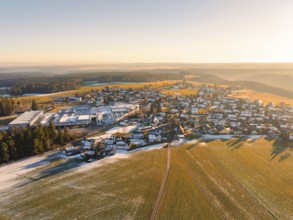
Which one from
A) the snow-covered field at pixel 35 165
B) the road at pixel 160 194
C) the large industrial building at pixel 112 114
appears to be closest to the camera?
the road at pixel 160 194

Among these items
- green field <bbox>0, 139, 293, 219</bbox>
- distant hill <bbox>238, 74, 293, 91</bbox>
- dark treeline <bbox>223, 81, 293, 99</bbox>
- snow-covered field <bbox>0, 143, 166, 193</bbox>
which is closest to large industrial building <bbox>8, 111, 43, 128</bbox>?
snow-covered field <bbox>0, 143, 166, 193</bbox>

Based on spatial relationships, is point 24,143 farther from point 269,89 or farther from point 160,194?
point 269,89

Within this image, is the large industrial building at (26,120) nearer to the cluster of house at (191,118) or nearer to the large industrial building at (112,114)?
the cluster of house at (191,118)

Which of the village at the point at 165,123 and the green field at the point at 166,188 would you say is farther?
the village at the point at 165,123

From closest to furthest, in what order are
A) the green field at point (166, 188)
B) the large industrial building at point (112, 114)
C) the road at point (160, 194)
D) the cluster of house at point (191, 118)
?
1. the road at point (160, 194)
2. the green field at point (166, 188)
3. the cluster of house at point (191, 118)
4. the large industrial building at point (112, 114)

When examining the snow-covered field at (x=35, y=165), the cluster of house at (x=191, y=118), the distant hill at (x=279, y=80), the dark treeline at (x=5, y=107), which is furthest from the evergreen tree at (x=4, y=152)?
the distant hill at (x=279, y=80)

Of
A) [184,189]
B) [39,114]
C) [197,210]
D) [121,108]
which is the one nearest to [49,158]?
[184,189]

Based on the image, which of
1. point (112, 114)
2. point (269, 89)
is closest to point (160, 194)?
point (112, 114)
